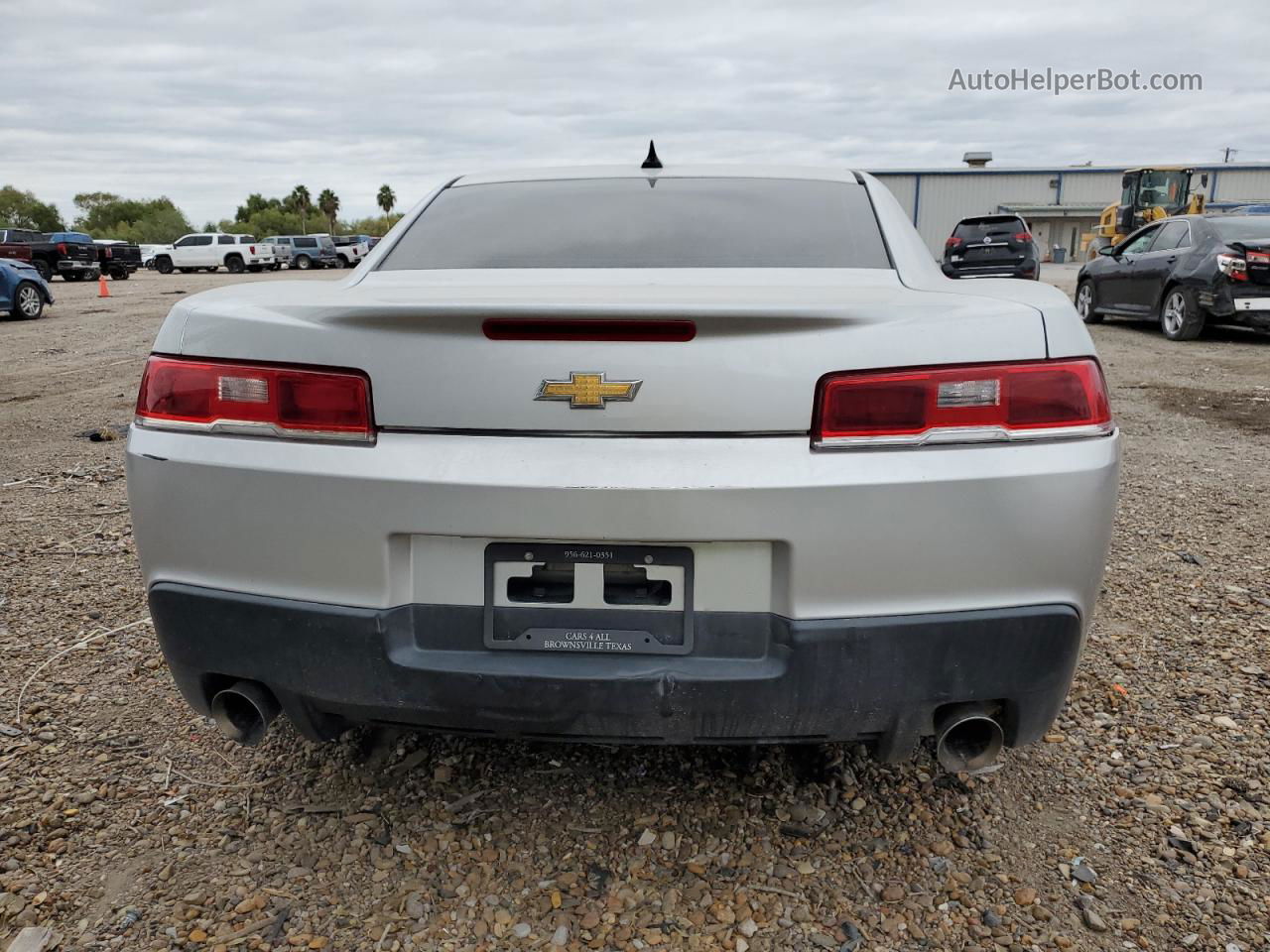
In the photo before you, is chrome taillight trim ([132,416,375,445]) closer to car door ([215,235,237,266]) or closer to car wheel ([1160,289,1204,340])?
car wheel ([1160,289,1204,340])

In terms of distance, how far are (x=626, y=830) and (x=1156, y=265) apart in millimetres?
11847

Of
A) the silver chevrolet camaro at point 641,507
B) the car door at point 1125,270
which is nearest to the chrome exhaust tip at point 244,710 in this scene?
the silver chevrolet camaro at point 641,507

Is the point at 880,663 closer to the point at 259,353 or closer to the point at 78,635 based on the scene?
the point at 259,353

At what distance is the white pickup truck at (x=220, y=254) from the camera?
39.4 meters

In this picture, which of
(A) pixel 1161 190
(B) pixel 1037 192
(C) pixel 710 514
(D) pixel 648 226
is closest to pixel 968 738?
(C) pixel 710 514

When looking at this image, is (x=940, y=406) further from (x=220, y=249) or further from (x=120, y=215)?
(x=120, y=215)

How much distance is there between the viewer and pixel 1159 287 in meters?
11.5

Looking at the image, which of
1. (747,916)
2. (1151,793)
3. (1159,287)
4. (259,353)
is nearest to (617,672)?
(747,916)

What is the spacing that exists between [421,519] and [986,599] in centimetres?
103

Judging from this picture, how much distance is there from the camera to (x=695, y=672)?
1739 mm

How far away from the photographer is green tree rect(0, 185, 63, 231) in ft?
272

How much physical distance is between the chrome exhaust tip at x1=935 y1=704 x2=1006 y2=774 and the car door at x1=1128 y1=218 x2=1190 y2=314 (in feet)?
36.8

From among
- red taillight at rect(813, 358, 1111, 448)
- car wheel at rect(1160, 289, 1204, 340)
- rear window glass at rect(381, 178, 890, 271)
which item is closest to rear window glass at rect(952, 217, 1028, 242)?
car wheel at rect(1160, 289, 1204, 340)

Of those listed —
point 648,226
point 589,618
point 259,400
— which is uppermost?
point 648,226
